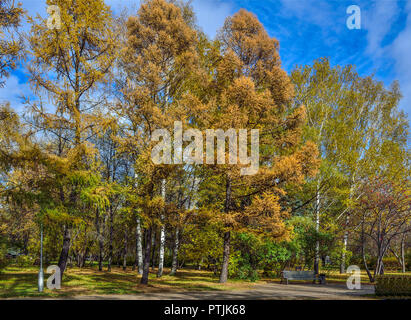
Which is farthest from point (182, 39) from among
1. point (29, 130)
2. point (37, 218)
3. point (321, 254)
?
point (321, 254)

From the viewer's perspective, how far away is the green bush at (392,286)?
11883 millimetres

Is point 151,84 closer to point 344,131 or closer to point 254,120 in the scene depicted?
point 254,120

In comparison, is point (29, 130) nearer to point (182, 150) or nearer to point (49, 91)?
point (49, 91)

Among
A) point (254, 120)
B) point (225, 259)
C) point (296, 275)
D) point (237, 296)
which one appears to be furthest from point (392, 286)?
point (254, 120)

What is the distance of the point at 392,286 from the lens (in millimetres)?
11992

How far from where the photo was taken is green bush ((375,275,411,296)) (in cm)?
1188

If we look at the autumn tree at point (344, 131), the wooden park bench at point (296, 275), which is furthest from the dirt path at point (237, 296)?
the autumn tree at point (344, 131)

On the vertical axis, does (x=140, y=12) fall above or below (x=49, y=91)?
above

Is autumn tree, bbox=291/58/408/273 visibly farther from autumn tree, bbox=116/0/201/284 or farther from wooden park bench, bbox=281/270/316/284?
autumn tree, bbox=116/0/201/284

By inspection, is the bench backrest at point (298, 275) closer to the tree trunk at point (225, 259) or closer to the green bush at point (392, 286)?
the tree trunk at point (225, 259)

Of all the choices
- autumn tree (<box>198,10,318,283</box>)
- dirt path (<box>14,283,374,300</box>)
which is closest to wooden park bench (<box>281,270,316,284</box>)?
autumn tree (<box>198,10,318,283</box>)

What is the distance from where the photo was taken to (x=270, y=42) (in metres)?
16.8

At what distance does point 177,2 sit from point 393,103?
17839mm
